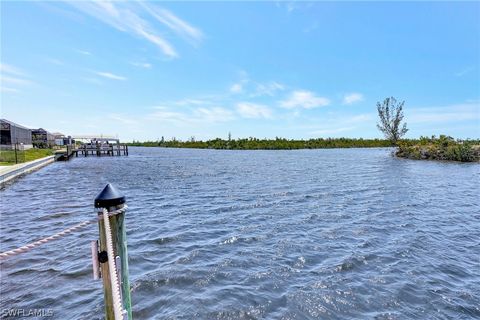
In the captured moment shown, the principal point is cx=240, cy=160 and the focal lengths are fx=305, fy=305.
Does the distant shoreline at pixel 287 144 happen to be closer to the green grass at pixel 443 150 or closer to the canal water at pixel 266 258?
the green grass at pixel 443 150

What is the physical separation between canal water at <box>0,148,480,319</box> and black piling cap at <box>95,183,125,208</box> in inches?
100

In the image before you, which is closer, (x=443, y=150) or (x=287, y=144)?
(x=443, y=150)

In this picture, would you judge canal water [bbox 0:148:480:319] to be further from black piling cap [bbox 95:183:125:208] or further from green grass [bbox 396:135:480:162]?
green grass [bbox 396:135:480:162]

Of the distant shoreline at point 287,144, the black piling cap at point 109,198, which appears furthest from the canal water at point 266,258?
the distant shoreline at point 287,144

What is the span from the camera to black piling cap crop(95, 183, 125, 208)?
9.16ft

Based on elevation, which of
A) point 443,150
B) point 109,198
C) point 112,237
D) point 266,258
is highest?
point 109,198

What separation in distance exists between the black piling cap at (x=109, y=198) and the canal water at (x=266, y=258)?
255cm

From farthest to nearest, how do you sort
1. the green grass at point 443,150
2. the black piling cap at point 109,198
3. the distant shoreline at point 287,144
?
the distant shoreline at point 287,144
the green grass at point 443,150
the black piling cap at point 109,198

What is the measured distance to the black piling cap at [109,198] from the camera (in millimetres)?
2791

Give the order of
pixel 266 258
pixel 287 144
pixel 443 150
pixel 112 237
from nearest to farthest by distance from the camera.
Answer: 1. pixel 112 237
2. pixel 266 258
3. pixel 443 150
4. pixel 287 144

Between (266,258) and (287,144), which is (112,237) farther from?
(287,144)

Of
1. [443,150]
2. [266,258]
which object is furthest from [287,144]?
[266,258]

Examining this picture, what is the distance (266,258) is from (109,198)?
15.6 feet

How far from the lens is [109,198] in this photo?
111 inches
